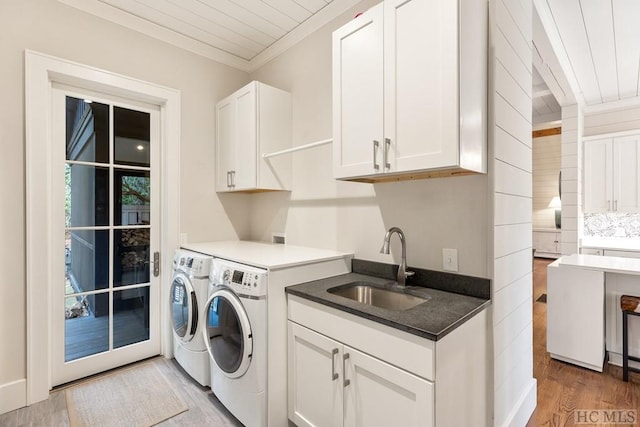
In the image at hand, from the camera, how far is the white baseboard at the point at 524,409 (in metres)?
1.72

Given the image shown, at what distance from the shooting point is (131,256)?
2.55 metres

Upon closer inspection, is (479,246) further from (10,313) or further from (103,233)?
(10,313)

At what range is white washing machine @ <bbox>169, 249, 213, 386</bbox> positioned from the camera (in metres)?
2.15

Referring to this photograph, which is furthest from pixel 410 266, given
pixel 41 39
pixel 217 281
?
pixel 41 39

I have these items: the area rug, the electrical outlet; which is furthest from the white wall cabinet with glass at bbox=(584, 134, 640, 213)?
the area rug

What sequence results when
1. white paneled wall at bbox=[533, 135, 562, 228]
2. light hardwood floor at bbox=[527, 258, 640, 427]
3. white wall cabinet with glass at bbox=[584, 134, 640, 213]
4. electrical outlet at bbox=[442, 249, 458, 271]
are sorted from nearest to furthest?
electrical outlet at bbox=[442, 249, 458, 271] < light hardwood floor at bbox=[527, 258, 640, 427] < white wall cabinet with glass at bbox=[584, 134, 640, 213] < white paneled wall at bbox=[533, 135, 562, 228]

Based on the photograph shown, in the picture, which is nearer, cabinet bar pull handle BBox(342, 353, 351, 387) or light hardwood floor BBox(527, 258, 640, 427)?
cabinet bar pull handle BBox(342, 353, 351, 387)

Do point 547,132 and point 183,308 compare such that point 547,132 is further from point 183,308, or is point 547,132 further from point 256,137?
point 183,308

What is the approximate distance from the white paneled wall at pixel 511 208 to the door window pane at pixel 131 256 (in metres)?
2.54

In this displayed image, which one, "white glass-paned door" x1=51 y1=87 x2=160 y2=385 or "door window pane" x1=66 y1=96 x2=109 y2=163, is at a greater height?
"door window pane" x1=66 y1=96 x2=109 y2=163

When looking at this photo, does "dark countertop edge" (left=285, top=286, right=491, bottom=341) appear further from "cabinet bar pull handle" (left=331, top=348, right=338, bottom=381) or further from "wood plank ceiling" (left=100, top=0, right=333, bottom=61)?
"wood plank ceiling" (left=100, top=0, right=333, bottom=61)

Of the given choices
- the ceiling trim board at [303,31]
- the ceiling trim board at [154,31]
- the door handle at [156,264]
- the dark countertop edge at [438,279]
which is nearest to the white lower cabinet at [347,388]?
the dark countertop edge at [438,279]

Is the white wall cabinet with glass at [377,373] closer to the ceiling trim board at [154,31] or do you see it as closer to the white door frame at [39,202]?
the white door frame at [39,202]

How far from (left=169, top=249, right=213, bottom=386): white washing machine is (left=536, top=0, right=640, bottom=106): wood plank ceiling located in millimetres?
3032
